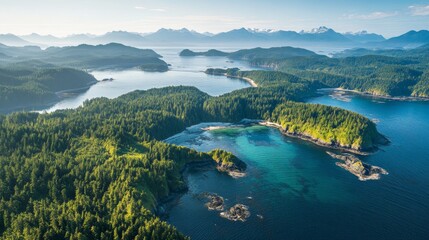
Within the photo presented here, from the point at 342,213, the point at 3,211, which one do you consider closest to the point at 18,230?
the point at 3,211

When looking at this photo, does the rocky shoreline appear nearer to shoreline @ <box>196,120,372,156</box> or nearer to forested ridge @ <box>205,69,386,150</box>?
shoreline @ <box>196,120,372,156</box>

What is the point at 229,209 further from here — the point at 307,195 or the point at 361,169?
the point at 361,169

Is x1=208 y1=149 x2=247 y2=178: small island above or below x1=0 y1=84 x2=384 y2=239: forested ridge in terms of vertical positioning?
below

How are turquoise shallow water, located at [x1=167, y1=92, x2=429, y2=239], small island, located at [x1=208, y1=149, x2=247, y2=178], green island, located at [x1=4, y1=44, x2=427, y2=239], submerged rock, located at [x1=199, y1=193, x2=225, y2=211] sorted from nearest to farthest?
green island, located at [x1=4, y1=44, x2=427, y2=239] < turquoise shallow water, located at [x1=167, y1=92, x2=429, y2=239] < submerged rock, located at [x1=199, y1=193, x2=225, y2=211] < small island, located at [x1=208, y1=149, x2=247, y2=178]

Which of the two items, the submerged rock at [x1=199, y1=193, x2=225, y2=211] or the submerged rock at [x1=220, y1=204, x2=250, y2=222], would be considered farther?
the submerged rock at [x1=199, y1=193, x2=225, y2=211]

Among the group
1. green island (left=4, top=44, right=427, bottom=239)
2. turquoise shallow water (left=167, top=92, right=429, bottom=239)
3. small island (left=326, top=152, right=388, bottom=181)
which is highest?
green island (left=4, top=44, right=427, bottom=239)

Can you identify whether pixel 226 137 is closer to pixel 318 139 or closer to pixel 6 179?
pixel 318 139

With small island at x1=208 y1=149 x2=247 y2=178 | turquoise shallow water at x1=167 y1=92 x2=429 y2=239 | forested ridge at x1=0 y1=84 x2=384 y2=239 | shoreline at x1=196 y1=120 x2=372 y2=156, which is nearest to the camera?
forested ridge at x1=0 y1=84 x2=384 y2=239

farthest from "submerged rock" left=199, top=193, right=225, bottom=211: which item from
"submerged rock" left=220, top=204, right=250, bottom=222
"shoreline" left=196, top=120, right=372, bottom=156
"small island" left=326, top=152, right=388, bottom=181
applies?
"shoreline" left=196, top=120, right=372, bottom=156
